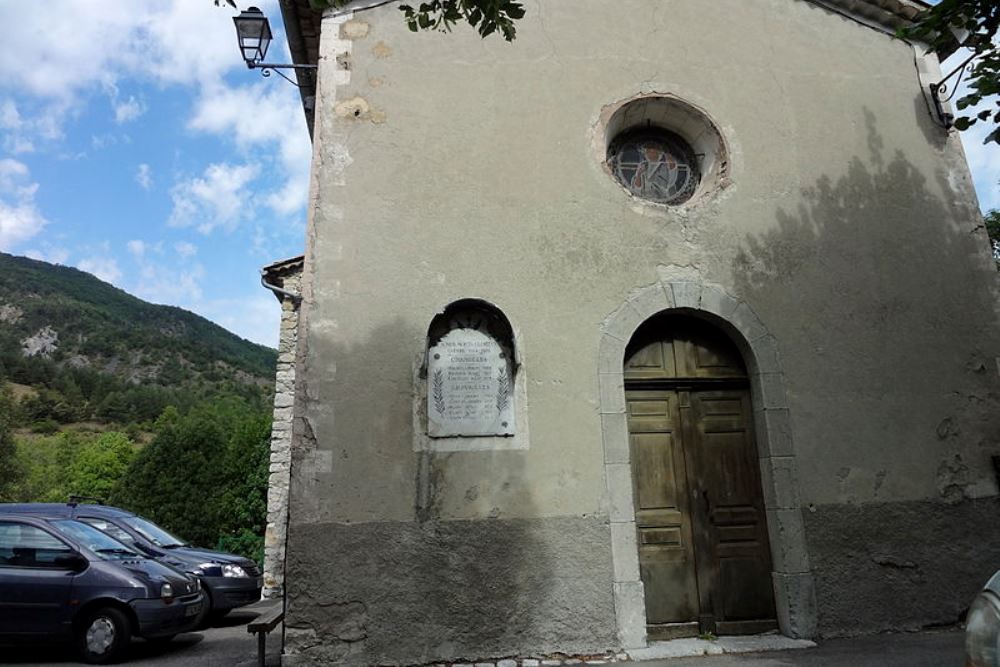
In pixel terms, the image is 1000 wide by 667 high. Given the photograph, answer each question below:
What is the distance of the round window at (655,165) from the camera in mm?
6281

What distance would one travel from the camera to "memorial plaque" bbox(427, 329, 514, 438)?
5.04 metres

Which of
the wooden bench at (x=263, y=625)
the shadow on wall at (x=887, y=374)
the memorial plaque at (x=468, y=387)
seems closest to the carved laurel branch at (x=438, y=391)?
the memorial plaque at (x=468, y=387)

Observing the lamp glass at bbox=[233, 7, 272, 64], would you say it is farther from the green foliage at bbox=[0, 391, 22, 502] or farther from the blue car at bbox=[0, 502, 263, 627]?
the green foliage at bbox=[0, 391, 22, 502]

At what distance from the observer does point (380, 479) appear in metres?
4.88

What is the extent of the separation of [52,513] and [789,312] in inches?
306

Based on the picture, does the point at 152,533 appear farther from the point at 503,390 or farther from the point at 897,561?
the point at 897,561

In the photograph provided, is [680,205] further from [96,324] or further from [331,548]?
[96,324]

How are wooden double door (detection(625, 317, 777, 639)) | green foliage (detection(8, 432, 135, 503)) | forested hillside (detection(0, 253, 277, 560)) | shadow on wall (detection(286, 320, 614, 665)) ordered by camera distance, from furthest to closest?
green foliage (detection(8, 432, 135, 503))
forested hillside (detection(0, 253, 277, 560))
wooden double door (detection(625, 317, 777, 639))
shadow on wall (detection(286, 320, 614, 665))

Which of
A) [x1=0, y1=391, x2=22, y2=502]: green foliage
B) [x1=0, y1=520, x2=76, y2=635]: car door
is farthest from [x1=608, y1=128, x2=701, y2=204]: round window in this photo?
[x1=0, y1=391, x2=22, y2=502]: green foliage

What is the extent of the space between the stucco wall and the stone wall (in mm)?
5033

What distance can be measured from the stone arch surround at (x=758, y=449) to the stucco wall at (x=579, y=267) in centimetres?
11

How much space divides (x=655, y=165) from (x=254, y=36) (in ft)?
14.5

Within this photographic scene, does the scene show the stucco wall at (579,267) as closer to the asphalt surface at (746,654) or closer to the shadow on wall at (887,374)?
the shadow on wall at (887,374)

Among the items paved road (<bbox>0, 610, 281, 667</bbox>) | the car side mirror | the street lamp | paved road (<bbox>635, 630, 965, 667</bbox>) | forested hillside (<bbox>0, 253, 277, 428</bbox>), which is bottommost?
paved road (<bbox>0, 610, 281, 667</bbox>)
